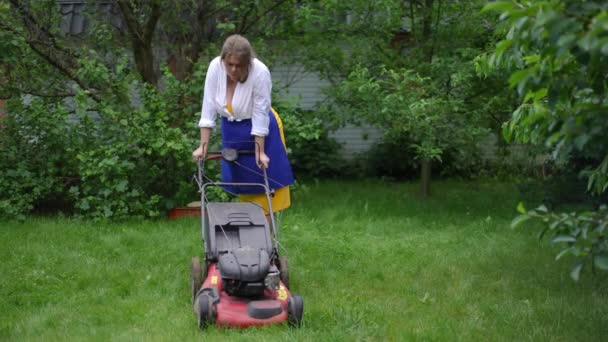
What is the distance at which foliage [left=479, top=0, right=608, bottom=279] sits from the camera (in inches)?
104

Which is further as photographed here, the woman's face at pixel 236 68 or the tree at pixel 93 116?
the tree at pixel 93 116

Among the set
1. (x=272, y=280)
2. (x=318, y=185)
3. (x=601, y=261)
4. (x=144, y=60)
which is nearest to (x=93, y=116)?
(x=144, y=60)

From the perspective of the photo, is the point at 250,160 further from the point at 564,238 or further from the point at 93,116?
the point at 93,116

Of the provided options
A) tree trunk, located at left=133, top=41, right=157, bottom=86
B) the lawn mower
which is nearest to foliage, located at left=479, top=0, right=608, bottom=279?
the lawn mower

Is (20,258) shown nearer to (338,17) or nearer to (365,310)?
(365,310)

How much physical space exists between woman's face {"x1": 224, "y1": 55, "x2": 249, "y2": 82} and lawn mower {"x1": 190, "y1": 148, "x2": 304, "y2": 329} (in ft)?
2.54

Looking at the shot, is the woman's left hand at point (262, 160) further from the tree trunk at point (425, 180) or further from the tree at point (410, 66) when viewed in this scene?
the tree trunk at point (425, 180)

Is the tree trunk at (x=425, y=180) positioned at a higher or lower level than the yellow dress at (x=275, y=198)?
lower

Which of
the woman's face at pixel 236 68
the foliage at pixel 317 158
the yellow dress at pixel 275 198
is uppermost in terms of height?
the woman's face at pixel 236 68

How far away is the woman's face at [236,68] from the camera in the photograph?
5191 millimetres

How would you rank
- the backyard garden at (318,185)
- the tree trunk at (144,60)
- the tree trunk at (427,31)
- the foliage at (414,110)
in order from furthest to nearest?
1. the tree trunk at (427,31)
2. the tree trunk at (144,60)
3. the foliage at (414,110)
4. the backyard garden at (318,185)

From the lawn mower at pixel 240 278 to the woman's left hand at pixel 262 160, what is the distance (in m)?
0.38

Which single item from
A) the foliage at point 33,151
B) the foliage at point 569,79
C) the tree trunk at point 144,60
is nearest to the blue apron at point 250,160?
the foliage at point 569,79

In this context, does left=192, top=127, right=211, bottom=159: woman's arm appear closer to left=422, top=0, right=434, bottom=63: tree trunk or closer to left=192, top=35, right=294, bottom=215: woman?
left=192, top=35, right=294, bottom=215: woman
